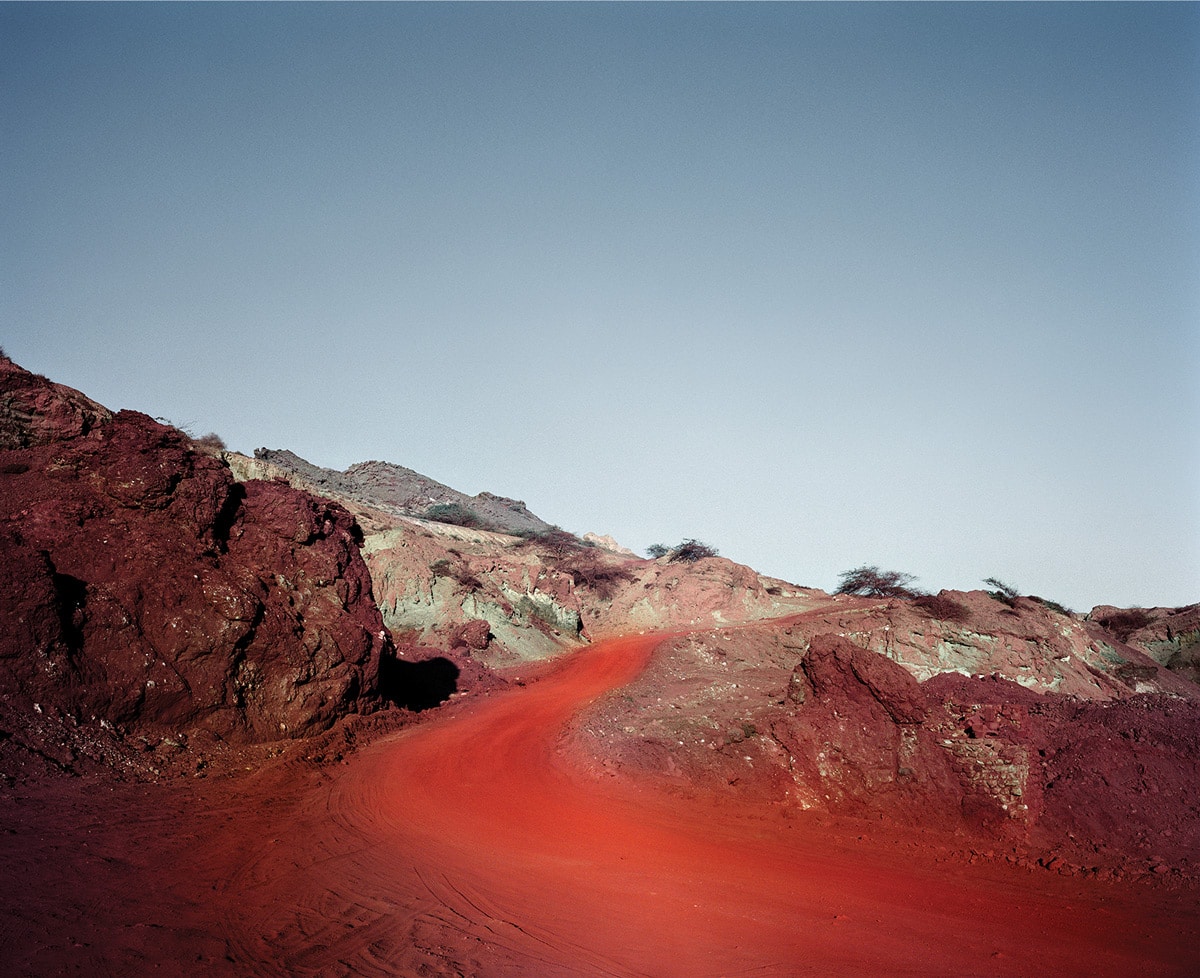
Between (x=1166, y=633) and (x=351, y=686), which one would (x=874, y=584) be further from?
(x=351, y=686)

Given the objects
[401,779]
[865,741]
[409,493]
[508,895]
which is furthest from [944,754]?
[409,493]

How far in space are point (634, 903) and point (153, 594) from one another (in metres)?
8.70

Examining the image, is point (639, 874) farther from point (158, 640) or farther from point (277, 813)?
point (158, 640)

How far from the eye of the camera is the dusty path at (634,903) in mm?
5070

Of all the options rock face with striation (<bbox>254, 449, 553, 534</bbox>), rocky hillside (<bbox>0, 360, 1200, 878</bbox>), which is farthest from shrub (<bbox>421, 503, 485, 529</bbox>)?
rocky hillside (<bbox>0, 360, 1200, 878</bbox>)

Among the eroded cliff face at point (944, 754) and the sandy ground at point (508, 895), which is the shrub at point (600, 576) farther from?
the sandy ground at point (508, 895)

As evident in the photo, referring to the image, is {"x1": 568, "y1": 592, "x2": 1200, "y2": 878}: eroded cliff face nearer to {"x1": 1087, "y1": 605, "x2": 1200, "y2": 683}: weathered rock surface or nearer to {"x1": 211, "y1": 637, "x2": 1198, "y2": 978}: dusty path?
{"x1": 211, "y1": 637, "x2": 1198, "y2": 978}: dusty path

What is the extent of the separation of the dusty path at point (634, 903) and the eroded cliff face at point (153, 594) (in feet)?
9.46

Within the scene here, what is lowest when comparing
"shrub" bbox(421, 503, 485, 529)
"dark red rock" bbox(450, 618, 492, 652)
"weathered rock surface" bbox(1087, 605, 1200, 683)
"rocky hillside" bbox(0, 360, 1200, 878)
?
"dark red rock" bbox(450, 618, 492, 652)

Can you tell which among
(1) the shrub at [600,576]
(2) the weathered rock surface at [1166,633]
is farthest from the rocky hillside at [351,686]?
(1) the shrub at [600,576]

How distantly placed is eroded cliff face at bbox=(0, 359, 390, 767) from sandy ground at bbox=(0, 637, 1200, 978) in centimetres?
156

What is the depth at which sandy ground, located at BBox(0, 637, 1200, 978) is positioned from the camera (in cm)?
493

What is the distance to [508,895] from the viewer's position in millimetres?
6312

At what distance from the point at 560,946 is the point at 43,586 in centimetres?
833
